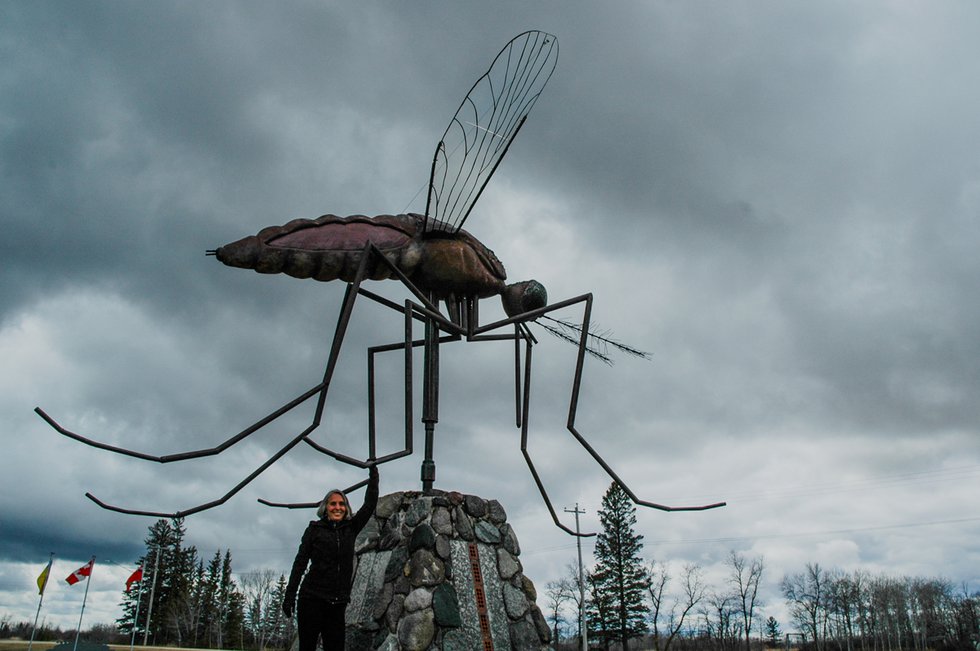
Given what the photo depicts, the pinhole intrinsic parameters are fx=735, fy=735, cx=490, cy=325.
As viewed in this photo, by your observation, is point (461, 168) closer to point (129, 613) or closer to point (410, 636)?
point (410, 636)

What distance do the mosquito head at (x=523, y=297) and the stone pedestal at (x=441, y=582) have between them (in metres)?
1.96

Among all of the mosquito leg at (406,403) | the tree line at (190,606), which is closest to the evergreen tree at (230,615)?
the tree line at (190,606)

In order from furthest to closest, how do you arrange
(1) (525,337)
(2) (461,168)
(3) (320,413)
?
(1) (525,337) → (2) (461,168) → (3) (320,413)

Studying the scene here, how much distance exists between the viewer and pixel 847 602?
65.9 metres

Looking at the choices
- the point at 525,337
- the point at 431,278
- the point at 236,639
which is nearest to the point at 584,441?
the point at 525,337

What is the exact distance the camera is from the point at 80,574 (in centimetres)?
2531

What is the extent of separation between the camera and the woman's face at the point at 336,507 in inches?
191

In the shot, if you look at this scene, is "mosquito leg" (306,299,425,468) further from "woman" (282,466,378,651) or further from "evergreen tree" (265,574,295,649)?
"evergreen tree" (265,574,295,649)

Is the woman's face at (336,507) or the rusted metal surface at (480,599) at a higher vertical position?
the woman's face at (336,507)

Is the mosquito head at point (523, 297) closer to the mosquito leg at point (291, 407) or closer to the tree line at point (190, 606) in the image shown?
the mosquito leg at point (291, 407)

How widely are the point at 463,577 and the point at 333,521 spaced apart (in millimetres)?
1860

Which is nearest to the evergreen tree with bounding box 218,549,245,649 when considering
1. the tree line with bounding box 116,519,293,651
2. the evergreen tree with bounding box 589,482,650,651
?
the tree line with bounding box 116,519,293,651

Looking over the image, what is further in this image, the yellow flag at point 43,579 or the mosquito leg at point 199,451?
the yellow flag at point 43,579

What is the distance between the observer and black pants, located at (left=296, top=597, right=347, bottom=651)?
4.64m
